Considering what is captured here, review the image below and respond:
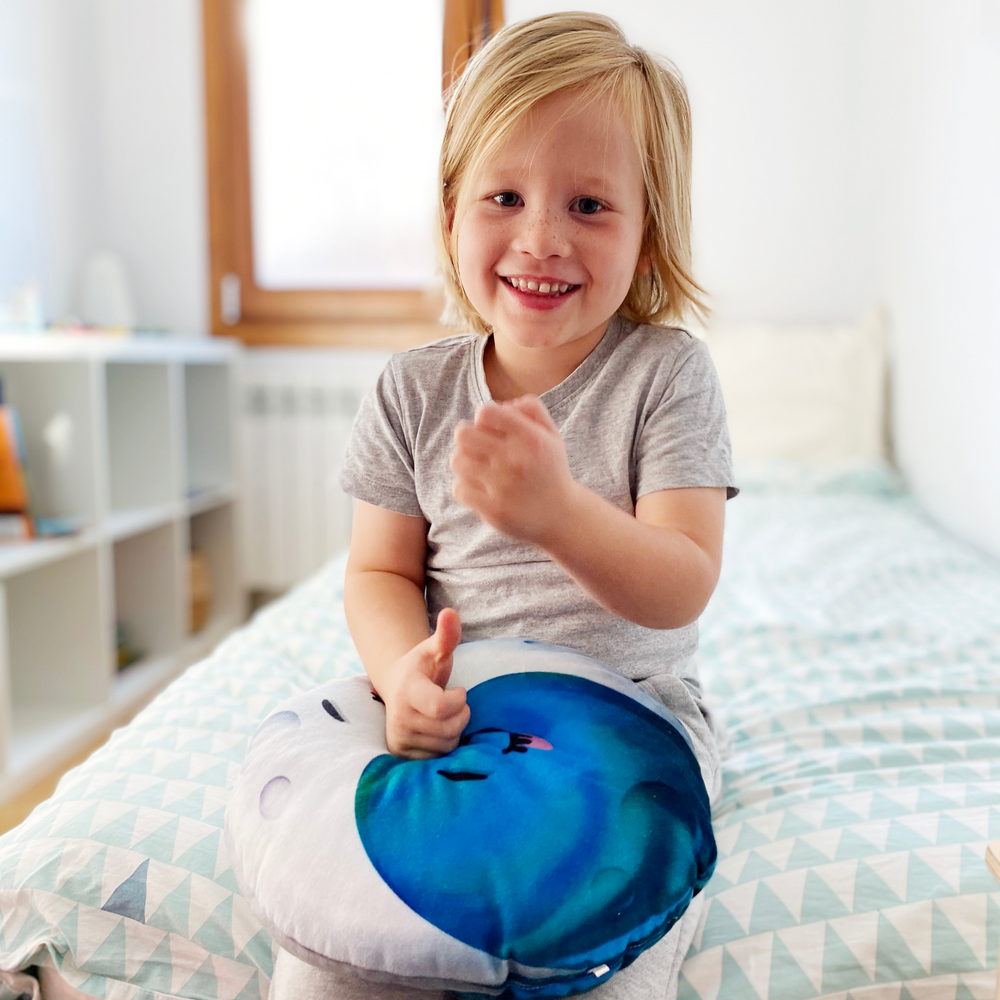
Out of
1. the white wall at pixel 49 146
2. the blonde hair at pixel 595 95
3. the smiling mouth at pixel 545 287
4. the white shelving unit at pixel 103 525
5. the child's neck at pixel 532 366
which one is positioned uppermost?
the white wall at pixel 49 146

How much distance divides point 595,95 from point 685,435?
0.83ft

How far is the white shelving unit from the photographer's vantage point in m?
1.94

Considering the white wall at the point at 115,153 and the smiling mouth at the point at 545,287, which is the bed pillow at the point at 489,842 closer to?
the smiling mouth at the point at 545,287

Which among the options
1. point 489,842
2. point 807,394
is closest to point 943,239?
point 807,394

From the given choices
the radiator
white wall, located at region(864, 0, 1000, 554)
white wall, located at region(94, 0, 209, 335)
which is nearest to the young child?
white wall, located at region(864, 0, 1000, 554)

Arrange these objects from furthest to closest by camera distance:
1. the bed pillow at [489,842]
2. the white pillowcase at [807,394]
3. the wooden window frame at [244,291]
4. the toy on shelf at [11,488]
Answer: the wooden window frame at [244,291], the white pillowcase at [807,394], the toy on shelf at [11,488], the bed pillow at [489,842]

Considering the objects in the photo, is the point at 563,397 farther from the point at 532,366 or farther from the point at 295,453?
the point at 295,453

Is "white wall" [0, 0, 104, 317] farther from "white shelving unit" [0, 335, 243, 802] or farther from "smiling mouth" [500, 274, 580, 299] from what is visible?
"smiling mouth" [500, 274, 580, 299]

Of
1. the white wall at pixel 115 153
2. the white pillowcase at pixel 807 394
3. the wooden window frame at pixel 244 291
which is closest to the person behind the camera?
the white pillowcase at pixel 807 394

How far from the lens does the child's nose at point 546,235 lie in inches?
26.9

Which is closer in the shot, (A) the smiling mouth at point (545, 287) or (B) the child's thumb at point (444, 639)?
(B) the child's thumb at point (444, 639)

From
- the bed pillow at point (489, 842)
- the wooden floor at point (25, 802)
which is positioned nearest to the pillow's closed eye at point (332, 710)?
the bed pillow at point (489, 842)

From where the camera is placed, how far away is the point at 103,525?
2.02 metres

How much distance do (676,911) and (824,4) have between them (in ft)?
8.16
